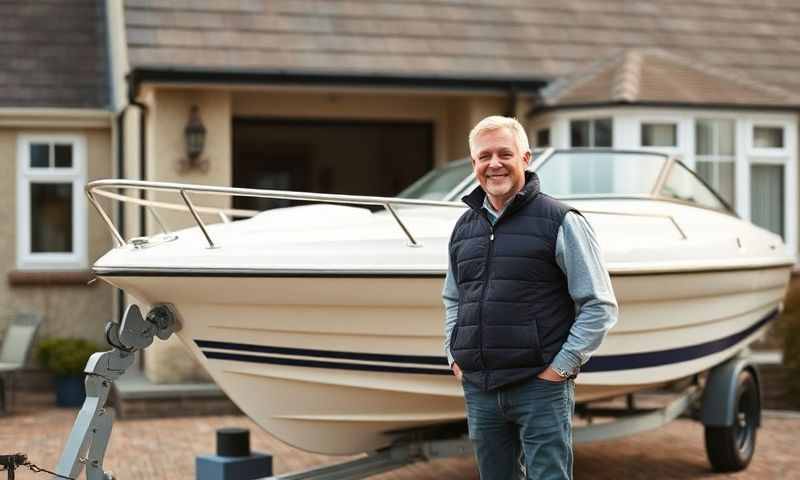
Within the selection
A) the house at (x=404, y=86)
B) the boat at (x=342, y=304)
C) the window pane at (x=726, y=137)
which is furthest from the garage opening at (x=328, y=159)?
the boat at (x=342, y=304)

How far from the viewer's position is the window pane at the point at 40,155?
12.7m

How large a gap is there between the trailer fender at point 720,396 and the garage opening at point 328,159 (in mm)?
5827

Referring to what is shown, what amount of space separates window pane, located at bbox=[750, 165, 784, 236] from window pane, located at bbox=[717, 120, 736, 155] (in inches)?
20.1

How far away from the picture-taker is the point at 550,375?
4.10 meters

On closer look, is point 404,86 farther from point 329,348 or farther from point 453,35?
point 329,348

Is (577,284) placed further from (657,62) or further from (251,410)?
(657,62)

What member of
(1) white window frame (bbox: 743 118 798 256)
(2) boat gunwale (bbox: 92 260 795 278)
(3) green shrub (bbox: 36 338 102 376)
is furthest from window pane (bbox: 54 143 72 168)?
(2) boat gunwale (bbox: 92 260 795 278)

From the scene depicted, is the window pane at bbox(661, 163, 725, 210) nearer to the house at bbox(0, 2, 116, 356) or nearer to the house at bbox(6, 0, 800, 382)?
the house at bbox(6, 0, 800, 382)

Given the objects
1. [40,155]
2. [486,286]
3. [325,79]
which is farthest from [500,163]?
[40,155]

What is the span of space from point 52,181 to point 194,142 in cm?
277

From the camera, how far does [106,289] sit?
12938 mm

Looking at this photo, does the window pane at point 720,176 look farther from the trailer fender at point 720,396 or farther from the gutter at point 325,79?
the trailer fender at point 720,396

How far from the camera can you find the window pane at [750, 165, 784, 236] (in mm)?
11961

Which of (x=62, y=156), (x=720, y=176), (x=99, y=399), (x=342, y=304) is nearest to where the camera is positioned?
(x=99, y=399)
